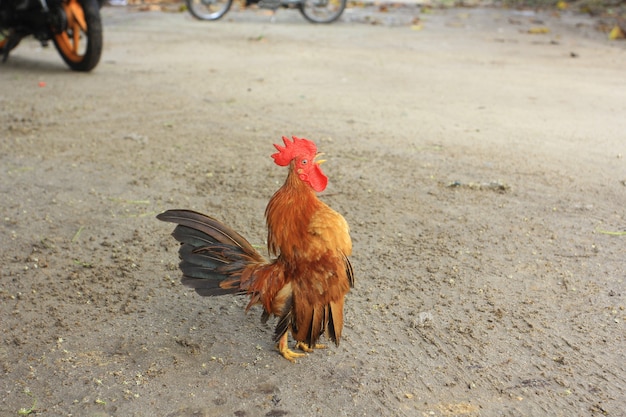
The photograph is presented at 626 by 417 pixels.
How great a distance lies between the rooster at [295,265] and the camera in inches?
107

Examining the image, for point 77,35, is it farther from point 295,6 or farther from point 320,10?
point 320,10

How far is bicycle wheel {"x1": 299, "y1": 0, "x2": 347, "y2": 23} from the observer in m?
12.1

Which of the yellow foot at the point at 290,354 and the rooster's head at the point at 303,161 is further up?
the rooster's head at the point at 303,161

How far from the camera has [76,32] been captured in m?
7.54

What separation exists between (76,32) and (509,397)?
6567mm

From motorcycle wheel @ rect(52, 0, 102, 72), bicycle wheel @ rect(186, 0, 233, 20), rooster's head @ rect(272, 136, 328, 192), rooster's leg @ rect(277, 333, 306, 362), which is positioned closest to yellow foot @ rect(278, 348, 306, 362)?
rooster's leg @ rect(277, 333, 306, 362)

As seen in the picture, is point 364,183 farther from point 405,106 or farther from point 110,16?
point 110,16

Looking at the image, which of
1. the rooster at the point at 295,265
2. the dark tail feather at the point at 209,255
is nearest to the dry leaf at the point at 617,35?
the rooster at the point at 295,265

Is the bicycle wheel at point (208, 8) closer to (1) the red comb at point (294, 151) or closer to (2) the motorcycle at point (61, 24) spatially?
(2) the motorcycle at point (61, 24)

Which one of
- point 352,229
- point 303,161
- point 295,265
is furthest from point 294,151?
point 352,229

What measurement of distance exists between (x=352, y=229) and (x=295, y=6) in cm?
898

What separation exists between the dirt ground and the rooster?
0.68 ft

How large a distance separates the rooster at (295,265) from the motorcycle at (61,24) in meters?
5.17

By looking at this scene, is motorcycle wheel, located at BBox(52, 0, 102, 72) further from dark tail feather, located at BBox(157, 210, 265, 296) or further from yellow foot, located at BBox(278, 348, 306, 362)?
yellow foot, located at BBox(278, 348, 306, 362)
